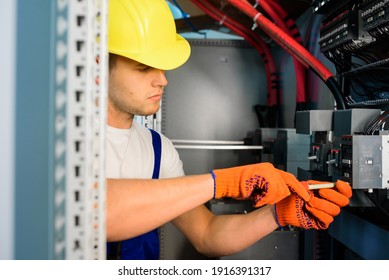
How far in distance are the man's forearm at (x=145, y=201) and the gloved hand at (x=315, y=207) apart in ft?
1.21

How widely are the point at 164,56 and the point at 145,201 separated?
1.84ft

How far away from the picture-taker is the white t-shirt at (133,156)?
4.76 feet

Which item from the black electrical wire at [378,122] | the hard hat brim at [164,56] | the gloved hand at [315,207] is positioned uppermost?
the hard hat brim at [164,56]

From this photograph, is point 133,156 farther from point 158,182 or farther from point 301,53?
point 301,53

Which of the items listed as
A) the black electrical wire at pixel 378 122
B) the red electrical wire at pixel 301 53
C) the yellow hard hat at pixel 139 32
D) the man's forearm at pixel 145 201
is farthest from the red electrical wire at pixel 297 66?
the man's forearm at pixel 145 201

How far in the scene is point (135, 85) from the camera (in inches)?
54.5

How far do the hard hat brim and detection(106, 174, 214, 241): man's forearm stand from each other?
1.46 feet

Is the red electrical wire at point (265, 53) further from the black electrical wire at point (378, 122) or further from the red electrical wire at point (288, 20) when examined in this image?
the black electrical wire at point (378, 122)

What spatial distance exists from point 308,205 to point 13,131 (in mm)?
911

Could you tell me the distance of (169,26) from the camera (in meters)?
1.39

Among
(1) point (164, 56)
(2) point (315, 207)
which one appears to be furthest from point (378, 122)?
(1) point (164, 56)

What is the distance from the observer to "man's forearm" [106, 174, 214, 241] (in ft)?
3.22

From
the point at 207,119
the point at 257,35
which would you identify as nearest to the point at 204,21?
the point at 257,35

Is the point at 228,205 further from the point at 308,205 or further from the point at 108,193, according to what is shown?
the point at 108,193
